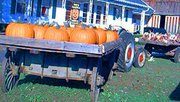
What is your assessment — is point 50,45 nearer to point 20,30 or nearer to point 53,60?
point 53,60

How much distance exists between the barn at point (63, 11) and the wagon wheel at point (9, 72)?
17.3m

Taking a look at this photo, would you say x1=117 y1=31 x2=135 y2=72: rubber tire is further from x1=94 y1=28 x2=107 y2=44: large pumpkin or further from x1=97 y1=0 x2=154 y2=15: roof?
x1=97 y1=0 x2=154 y2=15: roof

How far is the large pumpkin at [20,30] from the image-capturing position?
831cm

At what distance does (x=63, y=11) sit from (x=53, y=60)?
2279 centimetres

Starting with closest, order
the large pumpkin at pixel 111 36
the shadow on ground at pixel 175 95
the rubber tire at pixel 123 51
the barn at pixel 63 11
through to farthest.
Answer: the shadow on ground at pixel 175 95, the large pumpkin at pixel 111 36, the rubber tire at pixel 123 51, the barn at pixel 63 11

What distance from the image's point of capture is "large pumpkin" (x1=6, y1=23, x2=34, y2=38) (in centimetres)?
831

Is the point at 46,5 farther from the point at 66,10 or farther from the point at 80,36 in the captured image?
the point at 80,36

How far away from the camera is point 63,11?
3088 centimetres

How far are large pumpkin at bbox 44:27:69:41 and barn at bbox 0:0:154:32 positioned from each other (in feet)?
57.9

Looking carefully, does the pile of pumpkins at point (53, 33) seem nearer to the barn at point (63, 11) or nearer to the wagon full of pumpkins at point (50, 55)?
the wagon full of pumpkins at point (50, 55)

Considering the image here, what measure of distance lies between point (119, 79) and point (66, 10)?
71.6 feet

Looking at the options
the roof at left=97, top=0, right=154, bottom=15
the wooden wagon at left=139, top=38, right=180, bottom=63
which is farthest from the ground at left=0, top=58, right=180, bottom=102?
the roof at left=97, top=0, right=154, bottom=15

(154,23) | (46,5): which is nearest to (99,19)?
(46,5)

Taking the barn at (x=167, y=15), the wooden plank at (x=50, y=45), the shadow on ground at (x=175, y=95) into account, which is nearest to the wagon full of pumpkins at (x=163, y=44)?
the shadow on ground at (x=175, y=95)
